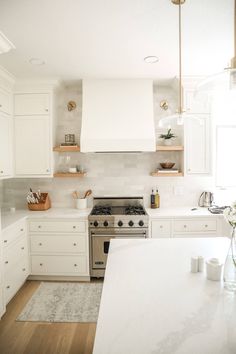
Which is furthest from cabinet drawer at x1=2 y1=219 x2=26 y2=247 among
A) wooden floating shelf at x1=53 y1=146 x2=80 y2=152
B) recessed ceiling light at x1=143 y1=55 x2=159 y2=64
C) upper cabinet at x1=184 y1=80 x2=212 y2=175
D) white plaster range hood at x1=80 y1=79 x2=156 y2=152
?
recessed ceiling light at x1=143 y1=55 x2=159 y2=64

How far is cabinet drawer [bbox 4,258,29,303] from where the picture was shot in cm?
271

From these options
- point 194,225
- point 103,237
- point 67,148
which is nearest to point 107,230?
point 103,237

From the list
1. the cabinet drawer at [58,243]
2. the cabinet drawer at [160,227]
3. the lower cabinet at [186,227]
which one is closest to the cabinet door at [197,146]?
the lower cabinet at [186,227]

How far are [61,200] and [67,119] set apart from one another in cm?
121

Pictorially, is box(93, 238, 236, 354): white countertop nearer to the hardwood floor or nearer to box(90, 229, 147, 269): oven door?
the hardwood floor

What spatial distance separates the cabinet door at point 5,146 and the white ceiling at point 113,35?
64 centimetres

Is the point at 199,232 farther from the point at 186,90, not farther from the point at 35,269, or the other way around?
the point at 35,269

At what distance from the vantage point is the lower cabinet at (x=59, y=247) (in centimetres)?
325

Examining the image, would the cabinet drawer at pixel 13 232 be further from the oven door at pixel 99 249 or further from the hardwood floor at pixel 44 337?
the oven door at pixel 99 249

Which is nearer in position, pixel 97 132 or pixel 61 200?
pixel 97 132

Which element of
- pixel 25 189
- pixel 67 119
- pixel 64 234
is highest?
pixel 67 119

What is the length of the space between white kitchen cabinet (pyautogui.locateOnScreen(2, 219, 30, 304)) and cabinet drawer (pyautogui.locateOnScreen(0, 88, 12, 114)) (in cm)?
140

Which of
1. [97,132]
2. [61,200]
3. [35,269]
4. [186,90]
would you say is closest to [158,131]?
[186,90]

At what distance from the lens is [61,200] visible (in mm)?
3838
